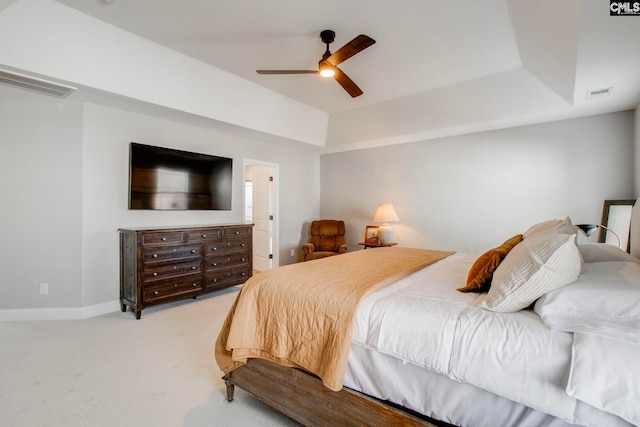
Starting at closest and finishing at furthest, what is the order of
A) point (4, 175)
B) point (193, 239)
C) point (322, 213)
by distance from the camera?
point (4, 175) < point (193, 239) < point (322, 213)

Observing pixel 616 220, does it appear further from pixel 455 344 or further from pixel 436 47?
pixel 455 344

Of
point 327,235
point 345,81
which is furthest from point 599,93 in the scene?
point 327,235

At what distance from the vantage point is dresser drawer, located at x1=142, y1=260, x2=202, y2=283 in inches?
134

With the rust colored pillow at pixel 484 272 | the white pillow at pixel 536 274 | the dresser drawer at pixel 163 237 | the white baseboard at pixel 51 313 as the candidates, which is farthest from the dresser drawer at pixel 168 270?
the white pillow at pixel 536 274

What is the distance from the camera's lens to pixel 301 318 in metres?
A: 1.58

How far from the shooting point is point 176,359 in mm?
2461

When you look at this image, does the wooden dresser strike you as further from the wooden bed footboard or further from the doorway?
the wooden bed footboard

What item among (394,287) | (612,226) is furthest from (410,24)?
(612,226)

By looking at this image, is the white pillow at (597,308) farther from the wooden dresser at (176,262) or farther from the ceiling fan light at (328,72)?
the wooden dresser at (176,262)

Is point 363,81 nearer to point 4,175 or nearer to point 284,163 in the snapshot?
point 284,163

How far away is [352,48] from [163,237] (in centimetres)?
287

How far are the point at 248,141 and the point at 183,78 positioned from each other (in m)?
1.64

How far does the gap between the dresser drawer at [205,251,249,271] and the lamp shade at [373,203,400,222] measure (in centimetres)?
220

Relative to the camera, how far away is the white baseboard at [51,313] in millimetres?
3207
